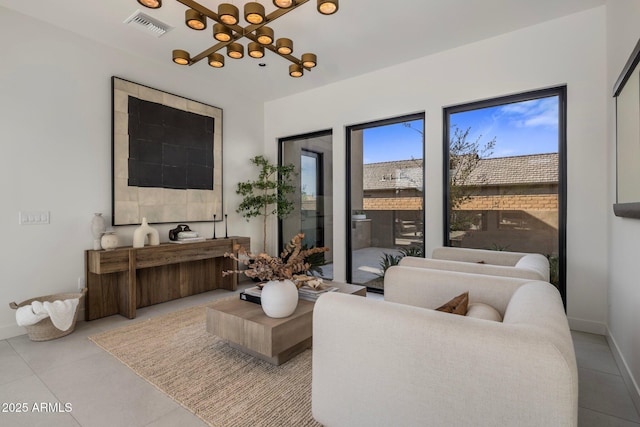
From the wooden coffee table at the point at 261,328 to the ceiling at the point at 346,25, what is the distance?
2.65 meters

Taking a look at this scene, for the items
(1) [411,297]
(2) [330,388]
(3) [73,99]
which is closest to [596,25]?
(1) [411,297]

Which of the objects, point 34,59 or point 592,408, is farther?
point 34,59

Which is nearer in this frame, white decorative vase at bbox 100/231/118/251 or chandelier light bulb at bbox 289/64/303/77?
chandelier light bulb at bbox 289/64/303/77

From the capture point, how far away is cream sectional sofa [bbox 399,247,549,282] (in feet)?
6.55

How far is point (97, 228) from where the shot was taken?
10.8 feet

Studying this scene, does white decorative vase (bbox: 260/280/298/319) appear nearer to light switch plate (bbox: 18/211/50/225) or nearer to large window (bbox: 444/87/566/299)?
large window (bbox: 444/87/566/299)

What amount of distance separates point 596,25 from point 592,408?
321 cm

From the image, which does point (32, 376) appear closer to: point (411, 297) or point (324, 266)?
point (411, 297)

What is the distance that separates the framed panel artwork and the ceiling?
1.93 feet

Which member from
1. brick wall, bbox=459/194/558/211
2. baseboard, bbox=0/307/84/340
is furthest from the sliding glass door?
baseboard, bbox=0/307/84/340

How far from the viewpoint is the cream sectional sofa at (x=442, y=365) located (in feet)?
3.11

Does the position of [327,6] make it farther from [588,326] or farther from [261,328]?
[588,326]

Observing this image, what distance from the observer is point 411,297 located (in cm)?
210

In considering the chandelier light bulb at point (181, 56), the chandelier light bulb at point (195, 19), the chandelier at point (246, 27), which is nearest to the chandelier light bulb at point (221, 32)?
the chandelier at point (246, 27)
